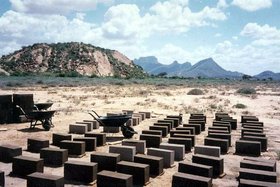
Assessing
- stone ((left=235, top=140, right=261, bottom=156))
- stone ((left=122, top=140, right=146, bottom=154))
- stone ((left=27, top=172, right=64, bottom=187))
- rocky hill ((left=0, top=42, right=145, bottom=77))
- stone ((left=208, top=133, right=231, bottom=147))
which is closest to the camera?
stone ((left=27, top=172, right=64, bottom=187))

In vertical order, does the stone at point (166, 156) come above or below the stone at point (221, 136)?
below

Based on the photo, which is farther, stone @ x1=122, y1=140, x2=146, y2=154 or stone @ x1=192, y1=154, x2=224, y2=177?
stone @ x1=122, y1=140, x2=146, y2=154

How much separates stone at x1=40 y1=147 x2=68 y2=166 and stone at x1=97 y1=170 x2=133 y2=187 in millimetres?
2342

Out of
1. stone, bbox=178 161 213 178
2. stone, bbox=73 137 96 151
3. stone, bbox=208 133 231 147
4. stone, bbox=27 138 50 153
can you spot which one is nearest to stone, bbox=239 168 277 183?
stone, bbox=178 161 213 178

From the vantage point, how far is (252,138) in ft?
43.3

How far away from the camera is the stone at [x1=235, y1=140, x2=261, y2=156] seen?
12.2 m

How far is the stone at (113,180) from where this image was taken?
778cm

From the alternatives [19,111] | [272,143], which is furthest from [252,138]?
[19,111]

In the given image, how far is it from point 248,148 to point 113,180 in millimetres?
6140

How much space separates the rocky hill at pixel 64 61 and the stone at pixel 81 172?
106m

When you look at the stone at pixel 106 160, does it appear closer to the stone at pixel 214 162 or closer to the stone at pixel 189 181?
the stone at pixel 189 181

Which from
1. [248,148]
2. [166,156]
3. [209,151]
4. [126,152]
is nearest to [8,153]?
[126,152]

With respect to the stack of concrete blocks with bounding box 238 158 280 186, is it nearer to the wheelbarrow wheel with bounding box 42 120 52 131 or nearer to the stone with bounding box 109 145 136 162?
the stone with bounding box 109 145 136 162

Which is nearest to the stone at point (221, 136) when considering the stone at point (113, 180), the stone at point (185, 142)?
the stone at point (185, 142)
